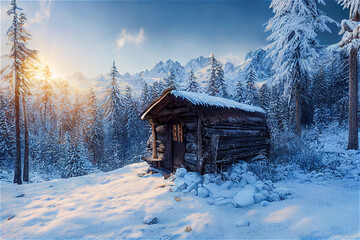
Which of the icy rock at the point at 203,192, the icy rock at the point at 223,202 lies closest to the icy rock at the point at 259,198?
the icy rock at the point at 223,202

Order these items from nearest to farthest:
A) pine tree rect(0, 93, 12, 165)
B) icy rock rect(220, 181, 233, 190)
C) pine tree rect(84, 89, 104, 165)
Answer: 1. icy rock rect(220, 181, 233, 190)
2. pine tree rect(0, 93, 12, 165)
3. pine tree rect(84, 89, 104, 165)

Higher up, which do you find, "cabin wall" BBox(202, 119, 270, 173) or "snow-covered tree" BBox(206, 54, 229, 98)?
"snow-covered tree" BBox(206, 54, 229, 98)

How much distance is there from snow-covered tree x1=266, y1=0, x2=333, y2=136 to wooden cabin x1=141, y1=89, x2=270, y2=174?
6.31 m

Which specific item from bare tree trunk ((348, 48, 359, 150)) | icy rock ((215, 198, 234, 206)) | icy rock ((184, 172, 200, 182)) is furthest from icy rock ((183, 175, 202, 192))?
bare tree trunk ((348, 48, 359, 150))

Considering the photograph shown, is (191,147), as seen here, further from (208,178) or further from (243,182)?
(243,182)

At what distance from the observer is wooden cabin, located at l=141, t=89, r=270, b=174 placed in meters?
6.00

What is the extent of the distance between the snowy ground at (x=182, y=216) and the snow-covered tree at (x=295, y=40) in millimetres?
9834

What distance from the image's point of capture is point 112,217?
11.9ft

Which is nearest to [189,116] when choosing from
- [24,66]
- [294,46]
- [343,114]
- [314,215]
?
[314,215]

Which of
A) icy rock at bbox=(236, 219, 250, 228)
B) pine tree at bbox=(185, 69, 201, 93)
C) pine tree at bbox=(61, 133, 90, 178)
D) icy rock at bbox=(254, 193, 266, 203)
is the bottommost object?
pine tree at bbox=(61, 133, 90, 178)

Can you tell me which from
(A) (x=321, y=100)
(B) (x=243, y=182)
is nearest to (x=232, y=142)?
(B) (x=243, y=182)

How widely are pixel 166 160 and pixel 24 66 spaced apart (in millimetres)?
13146

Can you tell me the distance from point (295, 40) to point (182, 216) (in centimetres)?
1418

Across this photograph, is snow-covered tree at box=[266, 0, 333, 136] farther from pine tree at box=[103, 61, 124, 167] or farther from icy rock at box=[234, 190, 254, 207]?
pine tree at box=[103, 61, 124, 167]
